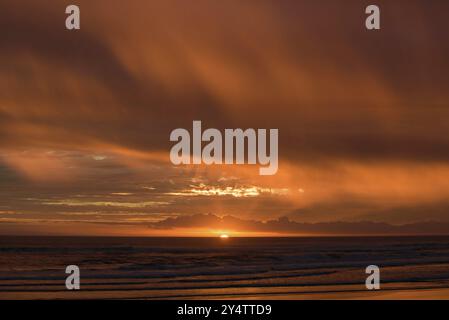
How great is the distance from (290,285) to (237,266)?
1242 centimetres

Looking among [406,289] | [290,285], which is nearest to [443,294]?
[406,289]

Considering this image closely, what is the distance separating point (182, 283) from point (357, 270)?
36.0ft

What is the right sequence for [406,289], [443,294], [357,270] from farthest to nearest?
[357,270], [406,289], [443,294]

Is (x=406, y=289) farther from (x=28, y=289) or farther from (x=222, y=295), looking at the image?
(x=28, y=289)

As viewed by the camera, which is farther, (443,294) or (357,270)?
(357,270)

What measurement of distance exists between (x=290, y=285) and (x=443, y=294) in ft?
22.0

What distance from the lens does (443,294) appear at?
2405 cm
